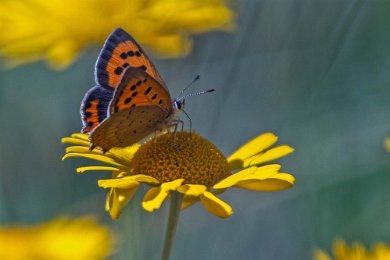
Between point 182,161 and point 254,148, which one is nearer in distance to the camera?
point 182,161

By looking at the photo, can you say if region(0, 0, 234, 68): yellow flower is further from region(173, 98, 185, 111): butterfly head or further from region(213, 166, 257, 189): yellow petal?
region(213, 166, 257, 189): yellow petal

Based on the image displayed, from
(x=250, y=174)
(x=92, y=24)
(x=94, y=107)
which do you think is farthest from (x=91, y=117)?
(x=92, y=24)

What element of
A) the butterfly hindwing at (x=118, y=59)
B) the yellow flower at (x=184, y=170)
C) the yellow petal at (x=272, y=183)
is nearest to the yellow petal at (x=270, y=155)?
the yellow flower at (x=184, y=170)

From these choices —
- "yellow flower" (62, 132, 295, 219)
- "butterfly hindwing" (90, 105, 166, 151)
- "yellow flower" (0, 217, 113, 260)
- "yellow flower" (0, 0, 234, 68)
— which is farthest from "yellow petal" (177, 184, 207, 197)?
"yellow flower" (0, 0, 234, 68)

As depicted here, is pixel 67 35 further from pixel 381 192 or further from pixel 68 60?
pixel 381 192

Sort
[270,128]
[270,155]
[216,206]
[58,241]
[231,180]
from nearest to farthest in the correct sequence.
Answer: [216,206], [231,180], [270,155], [58,241], [270,128]

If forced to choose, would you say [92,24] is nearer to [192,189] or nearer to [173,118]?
[173,118]

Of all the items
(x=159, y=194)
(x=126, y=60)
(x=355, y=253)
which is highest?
(x=126, y=60)
